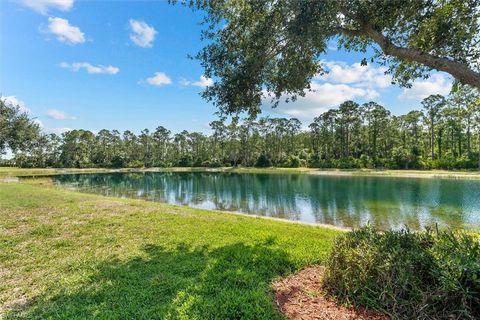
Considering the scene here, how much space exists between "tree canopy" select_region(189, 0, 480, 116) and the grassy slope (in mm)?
3992

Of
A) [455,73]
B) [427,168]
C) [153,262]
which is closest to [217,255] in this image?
[153,262]

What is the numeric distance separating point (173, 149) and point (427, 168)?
71318mm

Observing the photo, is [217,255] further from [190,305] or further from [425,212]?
[425,212]

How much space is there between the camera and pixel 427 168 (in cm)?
4697

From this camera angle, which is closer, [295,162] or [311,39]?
[311,39]

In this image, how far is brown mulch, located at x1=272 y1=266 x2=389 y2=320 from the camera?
350 centimetres

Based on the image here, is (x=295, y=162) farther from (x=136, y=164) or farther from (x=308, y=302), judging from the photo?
(x=308, y=302)

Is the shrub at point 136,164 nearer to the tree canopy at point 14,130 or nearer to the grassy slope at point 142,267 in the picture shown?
the tree canopy at point 14,130

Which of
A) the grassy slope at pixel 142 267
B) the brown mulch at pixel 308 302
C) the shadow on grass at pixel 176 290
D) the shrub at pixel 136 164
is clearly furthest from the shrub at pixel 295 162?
the brown mulch at pixel 308 302

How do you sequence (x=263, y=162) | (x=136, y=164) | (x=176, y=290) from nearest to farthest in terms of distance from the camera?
(x=176, y=290), (x=263, y=162), (x=136, y=164)

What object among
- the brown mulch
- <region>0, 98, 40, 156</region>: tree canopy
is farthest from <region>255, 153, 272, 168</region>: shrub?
the brown mulch

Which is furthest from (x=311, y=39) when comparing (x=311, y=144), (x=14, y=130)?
(x=311, y=144)

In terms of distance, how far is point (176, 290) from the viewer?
4305 millimetres

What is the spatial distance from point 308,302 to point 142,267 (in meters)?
3.36
